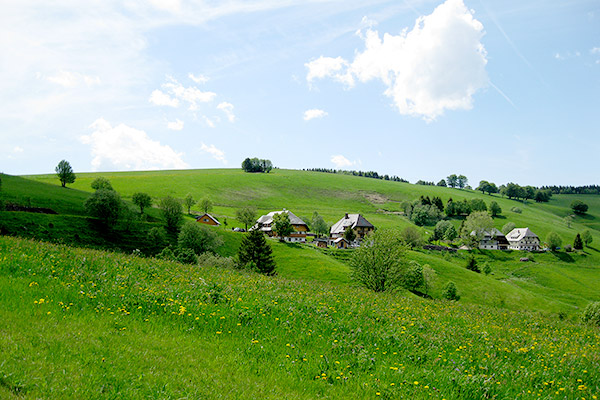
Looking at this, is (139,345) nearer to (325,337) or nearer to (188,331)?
(188,331)

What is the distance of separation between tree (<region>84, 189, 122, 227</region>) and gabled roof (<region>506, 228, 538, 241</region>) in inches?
6497

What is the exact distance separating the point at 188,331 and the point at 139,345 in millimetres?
1622

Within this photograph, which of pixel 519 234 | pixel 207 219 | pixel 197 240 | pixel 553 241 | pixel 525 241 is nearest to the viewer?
pixel 197 240

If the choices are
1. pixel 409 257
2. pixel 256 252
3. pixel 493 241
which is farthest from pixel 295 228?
pixel 493 241

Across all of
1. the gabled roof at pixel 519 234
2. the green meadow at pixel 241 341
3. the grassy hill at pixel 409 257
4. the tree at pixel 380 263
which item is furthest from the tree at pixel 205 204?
the gabled roof at pixel 519 234

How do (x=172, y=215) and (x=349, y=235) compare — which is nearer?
(x=172, y=215)

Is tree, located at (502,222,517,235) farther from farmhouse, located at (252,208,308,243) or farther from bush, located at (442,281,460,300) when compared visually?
bush, located at (442,281,460,300)

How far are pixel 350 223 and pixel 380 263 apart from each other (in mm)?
99750

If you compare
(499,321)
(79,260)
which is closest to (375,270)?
(499,321)

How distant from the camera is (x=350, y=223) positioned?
150 meters

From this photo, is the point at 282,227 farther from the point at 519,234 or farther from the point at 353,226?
the point at 519,234

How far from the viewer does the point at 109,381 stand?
6723 millimetres

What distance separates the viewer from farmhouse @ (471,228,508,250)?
534ft

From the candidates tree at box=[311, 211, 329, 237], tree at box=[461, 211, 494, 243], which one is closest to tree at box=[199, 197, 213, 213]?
tree at box=[311, 211, 329, 237]
